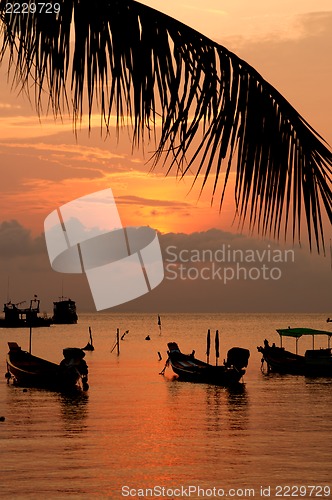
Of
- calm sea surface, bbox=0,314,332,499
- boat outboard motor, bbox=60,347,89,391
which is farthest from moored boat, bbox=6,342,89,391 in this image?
calm sea surface, bbox=0,314,332,499

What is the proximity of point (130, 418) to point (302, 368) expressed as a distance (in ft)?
77.7

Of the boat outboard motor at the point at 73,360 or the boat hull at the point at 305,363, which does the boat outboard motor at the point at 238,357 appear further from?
the boat outboard motor at the point at 73,360

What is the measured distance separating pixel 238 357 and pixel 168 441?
20251 mm

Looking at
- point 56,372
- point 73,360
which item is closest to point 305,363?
point 73,360

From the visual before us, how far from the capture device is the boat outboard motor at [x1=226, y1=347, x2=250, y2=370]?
188ft

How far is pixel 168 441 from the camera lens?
127 feet

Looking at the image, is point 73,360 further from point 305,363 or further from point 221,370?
point 305,363

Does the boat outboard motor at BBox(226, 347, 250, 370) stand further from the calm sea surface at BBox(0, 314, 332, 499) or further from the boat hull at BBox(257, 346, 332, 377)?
the boat hull at BBox(257, 346, 332, 377)

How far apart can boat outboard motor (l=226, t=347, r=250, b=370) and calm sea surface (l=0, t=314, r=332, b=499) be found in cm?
201

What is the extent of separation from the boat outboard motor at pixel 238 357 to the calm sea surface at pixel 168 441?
2006 millimetres

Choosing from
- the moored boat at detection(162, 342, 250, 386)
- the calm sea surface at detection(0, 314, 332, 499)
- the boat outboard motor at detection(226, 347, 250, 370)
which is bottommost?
the calm sea surface at detection(0, 314, 332, 499)

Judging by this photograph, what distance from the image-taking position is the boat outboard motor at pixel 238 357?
2251 inches

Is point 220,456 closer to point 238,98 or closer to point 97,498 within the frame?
point 97,498

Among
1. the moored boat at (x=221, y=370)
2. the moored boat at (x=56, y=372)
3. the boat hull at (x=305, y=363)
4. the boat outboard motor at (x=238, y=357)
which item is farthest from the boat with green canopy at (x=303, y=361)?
the moored boat at (x=56, y=372)
